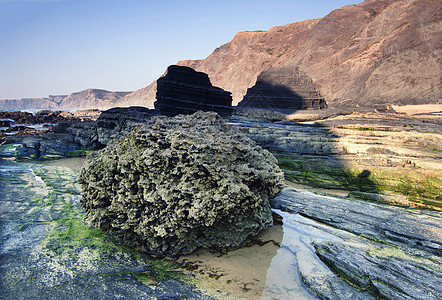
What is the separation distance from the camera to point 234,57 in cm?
5775

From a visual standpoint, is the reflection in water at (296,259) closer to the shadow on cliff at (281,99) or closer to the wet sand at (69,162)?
the wet sand at (69,162)

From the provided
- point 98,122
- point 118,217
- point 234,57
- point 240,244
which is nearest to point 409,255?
point 240,244

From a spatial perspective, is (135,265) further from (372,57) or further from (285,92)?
(372,57)

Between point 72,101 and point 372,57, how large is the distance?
146255mm

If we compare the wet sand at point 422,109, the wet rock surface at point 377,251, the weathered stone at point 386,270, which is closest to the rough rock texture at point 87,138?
the wet rock surface at point 377,251

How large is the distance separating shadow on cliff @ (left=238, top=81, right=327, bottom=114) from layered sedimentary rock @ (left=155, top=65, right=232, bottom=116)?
22.4 ft

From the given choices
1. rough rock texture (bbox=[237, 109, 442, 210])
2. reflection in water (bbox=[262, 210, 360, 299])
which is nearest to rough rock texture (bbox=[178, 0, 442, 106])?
rough rock texture (bbox=[237, 109, 442, 210])

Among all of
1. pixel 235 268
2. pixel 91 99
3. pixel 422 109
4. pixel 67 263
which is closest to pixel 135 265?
pixel 67 263

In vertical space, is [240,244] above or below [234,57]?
below

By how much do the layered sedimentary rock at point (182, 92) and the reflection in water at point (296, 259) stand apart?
33.8 feet

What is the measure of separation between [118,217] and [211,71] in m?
69.2

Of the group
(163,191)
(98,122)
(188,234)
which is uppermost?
(98,122)

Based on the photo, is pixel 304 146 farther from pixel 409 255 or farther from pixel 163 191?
pixel 163 191

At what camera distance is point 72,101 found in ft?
454
